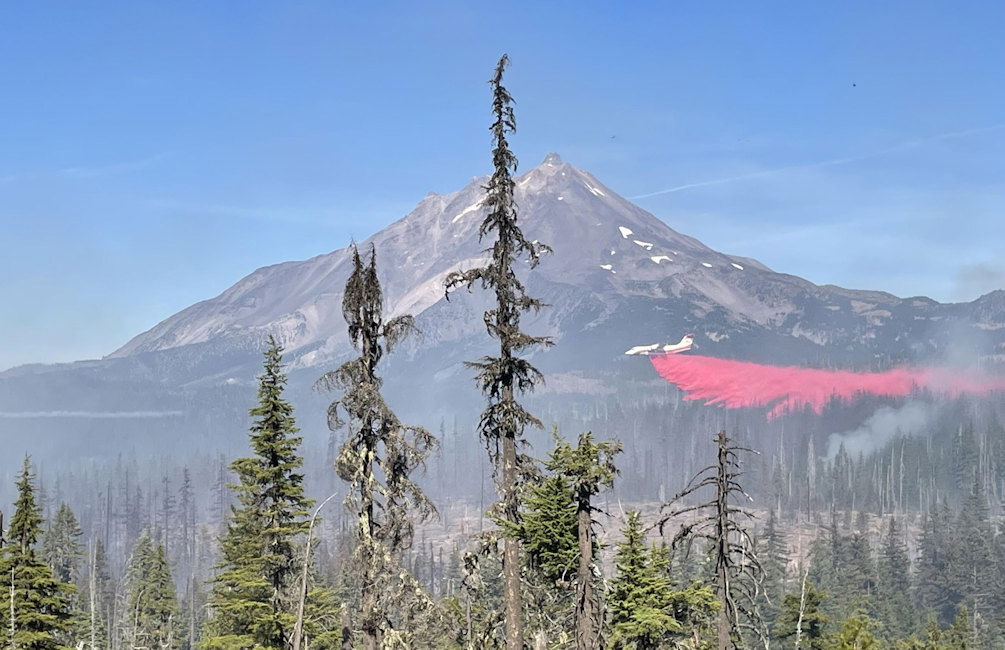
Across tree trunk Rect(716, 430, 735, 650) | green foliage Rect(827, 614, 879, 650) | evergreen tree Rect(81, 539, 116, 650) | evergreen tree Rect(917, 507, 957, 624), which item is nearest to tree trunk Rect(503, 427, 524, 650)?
tree trunk Rect(716, 430, 735, 650)

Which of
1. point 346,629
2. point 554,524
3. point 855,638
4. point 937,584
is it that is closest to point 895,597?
point 937,584

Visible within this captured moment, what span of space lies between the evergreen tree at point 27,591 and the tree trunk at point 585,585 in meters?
16.8

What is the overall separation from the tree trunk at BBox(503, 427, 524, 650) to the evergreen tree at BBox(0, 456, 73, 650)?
1499 centimetres

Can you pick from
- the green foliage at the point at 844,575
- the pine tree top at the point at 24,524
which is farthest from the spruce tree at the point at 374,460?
the green foliage at the point at 844,575

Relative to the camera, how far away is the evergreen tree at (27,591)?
1331 inches

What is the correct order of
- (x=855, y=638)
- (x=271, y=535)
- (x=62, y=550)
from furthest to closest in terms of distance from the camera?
(x=62, y=550) < (x=855, y=638) < (x=271, y=535)

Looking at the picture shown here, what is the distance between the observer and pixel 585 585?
90.0 ft

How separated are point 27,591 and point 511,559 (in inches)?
631

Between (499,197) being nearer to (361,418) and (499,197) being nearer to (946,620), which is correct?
(361,418)

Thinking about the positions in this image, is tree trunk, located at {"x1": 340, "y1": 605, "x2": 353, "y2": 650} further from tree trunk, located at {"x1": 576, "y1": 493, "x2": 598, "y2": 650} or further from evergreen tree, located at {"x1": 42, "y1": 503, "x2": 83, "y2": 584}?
evergreen tree, located at {"x1": 42, "y1": 503, "x2": 83, "y2": 584}

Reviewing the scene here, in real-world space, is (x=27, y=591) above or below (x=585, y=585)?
below

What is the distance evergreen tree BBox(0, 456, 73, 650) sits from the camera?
1331 inches

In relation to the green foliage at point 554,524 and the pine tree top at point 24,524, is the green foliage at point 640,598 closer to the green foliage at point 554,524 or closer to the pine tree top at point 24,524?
the green foliage at point 554,524

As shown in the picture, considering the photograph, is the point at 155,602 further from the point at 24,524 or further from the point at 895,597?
the point at 895,597
